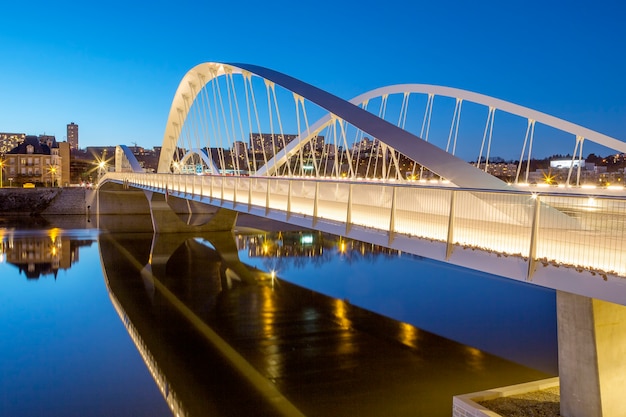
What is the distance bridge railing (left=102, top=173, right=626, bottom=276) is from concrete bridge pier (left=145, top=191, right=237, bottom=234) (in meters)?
27.2

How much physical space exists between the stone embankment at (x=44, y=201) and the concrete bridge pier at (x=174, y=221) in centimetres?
2405

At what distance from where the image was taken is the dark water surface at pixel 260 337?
11.4 m

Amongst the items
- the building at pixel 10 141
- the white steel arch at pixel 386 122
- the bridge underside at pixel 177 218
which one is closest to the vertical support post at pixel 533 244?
the white steel arch at pixel 386 122

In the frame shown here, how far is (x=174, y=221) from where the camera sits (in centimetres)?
4031

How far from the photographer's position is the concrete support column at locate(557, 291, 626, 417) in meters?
7.52

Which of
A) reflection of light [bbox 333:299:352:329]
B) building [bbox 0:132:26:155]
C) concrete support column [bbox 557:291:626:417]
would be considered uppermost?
building [bbox 0:132:26:155]

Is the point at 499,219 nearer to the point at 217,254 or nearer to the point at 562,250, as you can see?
the point at 562,250

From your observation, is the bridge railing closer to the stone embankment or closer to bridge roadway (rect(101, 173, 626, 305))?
bridge roadway (rect(101, 173, 626, 305))

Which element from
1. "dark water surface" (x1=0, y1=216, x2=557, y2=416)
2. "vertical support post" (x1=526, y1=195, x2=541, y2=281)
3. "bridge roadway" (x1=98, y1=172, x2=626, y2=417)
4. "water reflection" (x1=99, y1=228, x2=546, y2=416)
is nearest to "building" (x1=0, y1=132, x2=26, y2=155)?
"dark water surface" (x1=0, y1=216, x2=557, y2=416)

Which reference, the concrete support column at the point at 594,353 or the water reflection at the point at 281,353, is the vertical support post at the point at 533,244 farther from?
the water reflection at the point at 281,353

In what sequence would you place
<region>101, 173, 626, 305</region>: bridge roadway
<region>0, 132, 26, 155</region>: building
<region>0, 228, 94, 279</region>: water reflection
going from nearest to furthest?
<region>101, 173, 626, 305</region>: bridge roadway, <region>0, 228, 94, 279</region>: water reflection, <region>0, 132, 26, 155</region>: building

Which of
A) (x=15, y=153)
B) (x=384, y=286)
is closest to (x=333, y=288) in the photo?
(x=384, y=286)

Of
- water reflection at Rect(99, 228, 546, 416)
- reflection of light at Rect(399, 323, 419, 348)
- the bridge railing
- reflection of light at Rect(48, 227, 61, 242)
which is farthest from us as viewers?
reflection of light at Rect(48, 227, 61, 242)

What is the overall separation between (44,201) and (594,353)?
6291 centimetres
